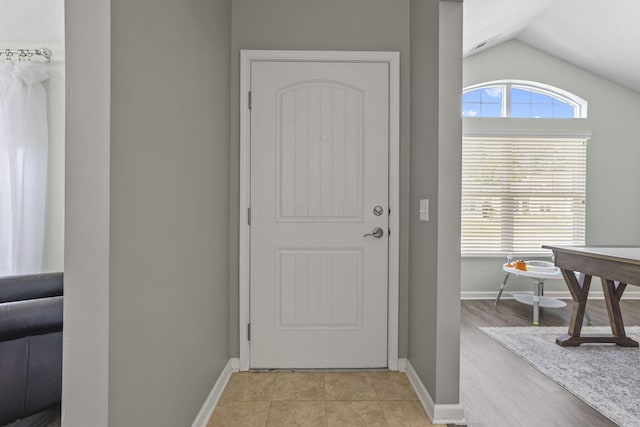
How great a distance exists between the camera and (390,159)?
2211mm

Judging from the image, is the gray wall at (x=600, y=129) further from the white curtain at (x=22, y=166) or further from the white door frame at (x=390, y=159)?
the white curtain at (x=22, y=166)

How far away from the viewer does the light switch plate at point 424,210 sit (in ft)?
6.11

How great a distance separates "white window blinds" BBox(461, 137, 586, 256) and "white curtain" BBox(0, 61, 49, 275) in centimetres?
432

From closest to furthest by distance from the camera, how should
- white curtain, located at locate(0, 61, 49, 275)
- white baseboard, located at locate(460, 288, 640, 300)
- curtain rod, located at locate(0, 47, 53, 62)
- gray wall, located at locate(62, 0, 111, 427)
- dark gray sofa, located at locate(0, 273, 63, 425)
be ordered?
gray wall, located at locate(62, 0, 111, 427) → dark gray sofa, located at locate(0, 273, 63, 425) → white curtain, located at locate(0, 61, 49, 275) → curtain rod, located at locate(0, 47, 53, 62) → white baseboard, located at locate(460, 288, 640, 300)

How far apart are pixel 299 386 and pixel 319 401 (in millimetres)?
193

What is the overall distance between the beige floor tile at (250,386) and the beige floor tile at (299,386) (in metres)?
0.05

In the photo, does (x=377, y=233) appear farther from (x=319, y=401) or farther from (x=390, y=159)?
(x=319, y=401)

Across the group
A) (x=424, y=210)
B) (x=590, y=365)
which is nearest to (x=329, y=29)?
(x=424, y=210)

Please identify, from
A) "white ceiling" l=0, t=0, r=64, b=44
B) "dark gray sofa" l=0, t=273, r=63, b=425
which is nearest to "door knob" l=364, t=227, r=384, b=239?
"dark gray sofa" l=0, t=273, r=63, b=425

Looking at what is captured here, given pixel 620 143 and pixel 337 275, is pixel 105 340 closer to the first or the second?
pixel 337 275

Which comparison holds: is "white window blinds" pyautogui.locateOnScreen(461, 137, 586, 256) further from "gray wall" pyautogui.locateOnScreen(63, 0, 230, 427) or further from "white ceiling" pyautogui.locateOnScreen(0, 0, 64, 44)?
"white ceiling" pyautogui.locateOnScreen(0, 0, 64, 44)

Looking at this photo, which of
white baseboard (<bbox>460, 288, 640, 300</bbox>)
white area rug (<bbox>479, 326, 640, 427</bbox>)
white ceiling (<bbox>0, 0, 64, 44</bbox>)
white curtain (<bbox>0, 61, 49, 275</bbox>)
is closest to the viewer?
white area rug (<bbox>479, 326, 640, 427</bbox>)

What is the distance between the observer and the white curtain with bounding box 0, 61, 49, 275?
2.58m

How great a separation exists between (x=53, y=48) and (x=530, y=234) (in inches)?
211
